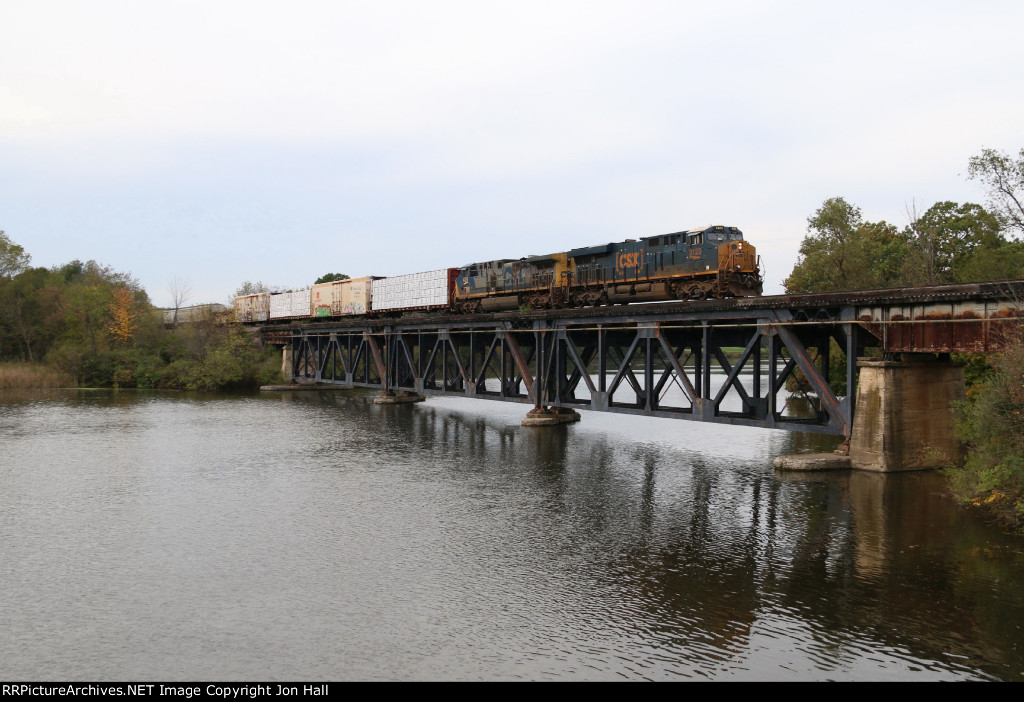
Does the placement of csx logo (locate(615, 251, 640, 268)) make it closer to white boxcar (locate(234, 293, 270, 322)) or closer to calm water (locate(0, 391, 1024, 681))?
calm water (locate(0, 391, 1024, 681))

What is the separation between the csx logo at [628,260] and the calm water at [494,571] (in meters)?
10.8

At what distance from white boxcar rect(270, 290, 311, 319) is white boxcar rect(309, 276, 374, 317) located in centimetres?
152

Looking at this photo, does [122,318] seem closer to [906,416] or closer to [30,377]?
[30,377]

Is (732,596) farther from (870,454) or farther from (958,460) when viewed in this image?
(958,460)

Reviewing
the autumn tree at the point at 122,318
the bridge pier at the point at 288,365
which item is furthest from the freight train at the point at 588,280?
the autumn tree at the point at 122,318

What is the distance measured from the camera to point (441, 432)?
41906 mm

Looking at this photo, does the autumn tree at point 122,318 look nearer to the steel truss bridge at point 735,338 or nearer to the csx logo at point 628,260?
the steel truss bridge at point 735,338

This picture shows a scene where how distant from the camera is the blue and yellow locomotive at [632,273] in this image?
1293 inches

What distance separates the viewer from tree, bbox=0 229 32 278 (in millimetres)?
87250

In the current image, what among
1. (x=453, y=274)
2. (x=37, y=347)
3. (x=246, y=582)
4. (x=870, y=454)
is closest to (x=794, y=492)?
(x=870, y=454)

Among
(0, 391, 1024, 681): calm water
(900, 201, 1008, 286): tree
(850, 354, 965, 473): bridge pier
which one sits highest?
(900, 201, 1008, 286): tree

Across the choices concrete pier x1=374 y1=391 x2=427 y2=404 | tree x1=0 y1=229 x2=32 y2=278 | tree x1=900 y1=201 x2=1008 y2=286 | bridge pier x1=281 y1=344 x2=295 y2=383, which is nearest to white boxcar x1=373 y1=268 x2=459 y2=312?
concrete pier x1=374 y1=391 x2=427 y2=404

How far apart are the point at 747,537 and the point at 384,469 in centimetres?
1565
